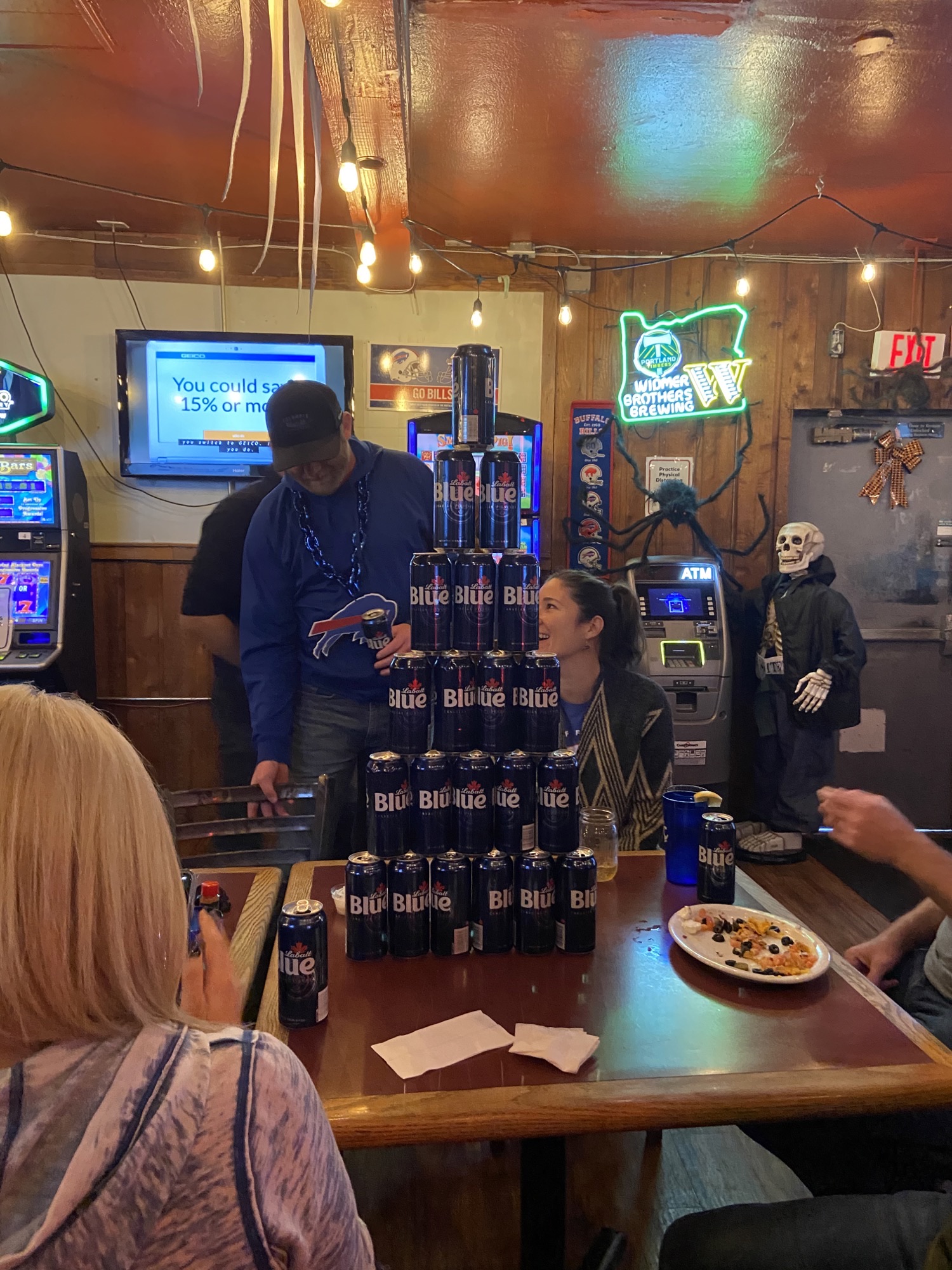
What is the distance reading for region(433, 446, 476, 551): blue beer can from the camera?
1662 millimetres

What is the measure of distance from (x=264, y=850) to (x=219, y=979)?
3.18 feet

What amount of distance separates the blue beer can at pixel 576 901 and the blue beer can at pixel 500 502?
1.94 feet

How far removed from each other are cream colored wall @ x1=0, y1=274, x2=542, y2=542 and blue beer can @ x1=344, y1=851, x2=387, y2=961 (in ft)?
11.3

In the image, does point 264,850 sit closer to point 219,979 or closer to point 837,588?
point 219,979

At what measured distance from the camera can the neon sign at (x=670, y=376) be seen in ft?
15.1

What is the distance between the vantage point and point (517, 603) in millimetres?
1594

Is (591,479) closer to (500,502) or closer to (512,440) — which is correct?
(512,440)

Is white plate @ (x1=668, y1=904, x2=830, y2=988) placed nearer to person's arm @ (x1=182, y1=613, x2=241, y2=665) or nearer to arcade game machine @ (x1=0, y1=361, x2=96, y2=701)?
person's arm @ (x1=182, y1=613, x2=241, y2=665)

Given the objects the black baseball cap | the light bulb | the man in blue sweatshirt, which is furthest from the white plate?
the light bulb

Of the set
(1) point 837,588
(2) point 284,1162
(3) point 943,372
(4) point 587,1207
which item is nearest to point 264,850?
(4) point 587,1207

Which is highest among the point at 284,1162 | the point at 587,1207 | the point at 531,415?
the point at 531,415

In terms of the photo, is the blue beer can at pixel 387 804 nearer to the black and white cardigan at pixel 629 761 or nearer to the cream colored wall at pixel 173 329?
the black and white cardigan at pixel 629 761

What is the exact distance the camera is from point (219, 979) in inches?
45.2

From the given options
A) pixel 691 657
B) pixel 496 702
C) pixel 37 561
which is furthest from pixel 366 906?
pixel 37 561
